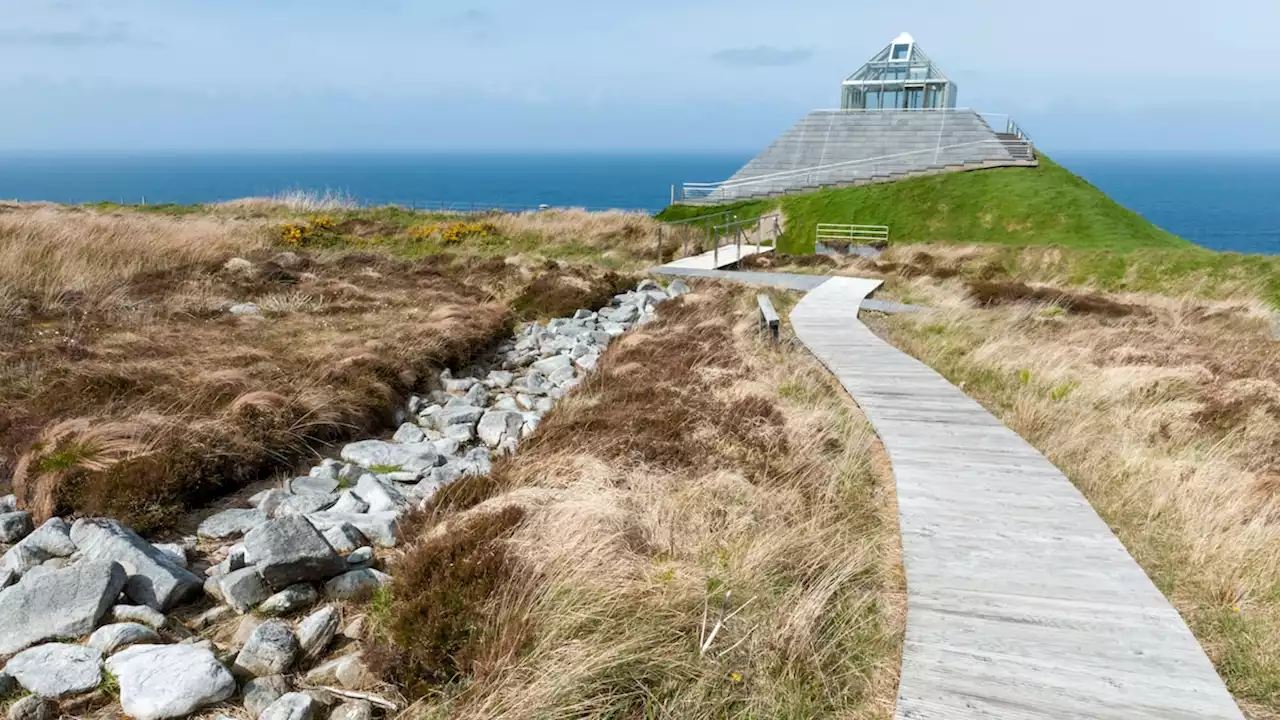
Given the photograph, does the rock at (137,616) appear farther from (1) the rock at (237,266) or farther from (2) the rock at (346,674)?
(1) the rock at (237,266)

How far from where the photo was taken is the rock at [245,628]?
507cm

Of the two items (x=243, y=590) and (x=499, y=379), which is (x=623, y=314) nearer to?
(x=499, y=379)

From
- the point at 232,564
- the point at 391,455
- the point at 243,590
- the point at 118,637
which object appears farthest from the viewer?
the point at 391,455

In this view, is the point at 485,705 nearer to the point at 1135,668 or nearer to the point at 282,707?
the point at 282,707

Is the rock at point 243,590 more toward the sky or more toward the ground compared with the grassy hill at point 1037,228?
more toward the ground

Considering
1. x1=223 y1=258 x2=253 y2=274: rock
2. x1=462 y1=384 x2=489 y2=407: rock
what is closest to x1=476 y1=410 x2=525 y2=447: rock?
x1=462 y1=384 x2=489 y2=407: rock

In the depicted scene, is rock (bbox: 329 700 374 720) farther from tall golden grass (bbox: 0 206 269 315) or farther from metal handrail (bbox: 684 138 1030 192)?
metal handrail (bbox: 684 138 1030 192)

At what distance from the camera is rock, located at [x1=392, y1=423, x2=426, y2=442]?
9.87 metres

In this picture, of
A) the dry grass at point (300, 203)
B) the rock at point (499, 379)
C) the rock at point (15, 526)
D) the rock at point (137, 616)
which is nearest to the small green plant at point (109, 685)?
the rock at point (137, 616)

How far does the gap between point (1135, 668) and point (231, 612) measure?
5.57 metres

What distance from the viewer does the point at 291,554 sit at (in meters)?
5.51

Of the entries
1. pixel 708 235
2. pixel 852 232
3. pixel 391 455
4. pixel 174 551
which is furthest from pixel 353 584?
pixel 852 232

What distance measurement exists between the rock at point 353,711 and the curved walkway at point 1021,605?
2761 millimetres

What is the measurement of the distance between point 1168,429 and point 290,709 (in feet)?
28.2
